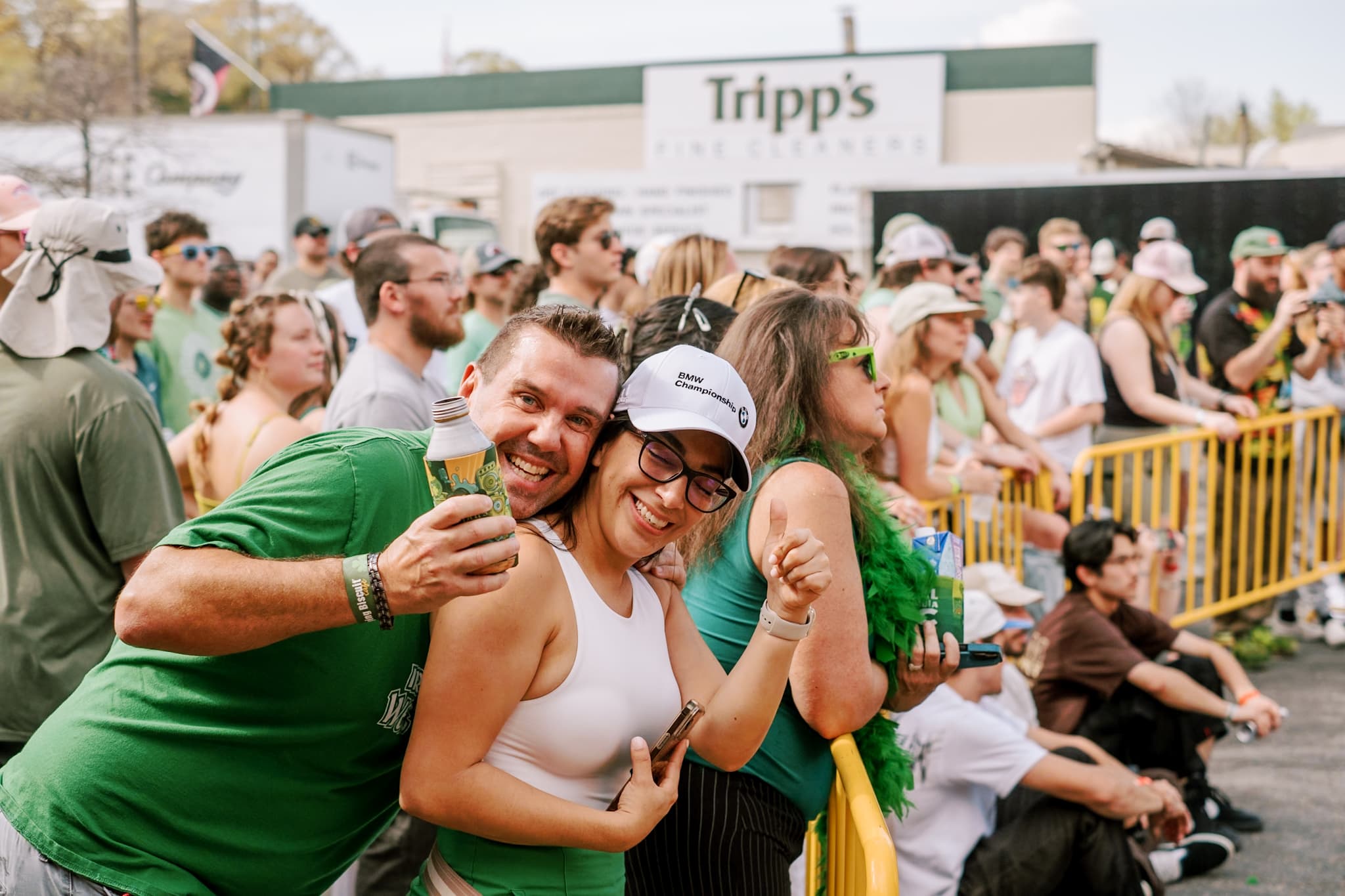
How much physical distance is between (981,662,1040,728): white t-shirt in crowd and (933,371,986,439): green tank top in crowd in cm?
143

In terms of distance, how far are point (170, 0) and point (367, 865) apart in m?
54.7

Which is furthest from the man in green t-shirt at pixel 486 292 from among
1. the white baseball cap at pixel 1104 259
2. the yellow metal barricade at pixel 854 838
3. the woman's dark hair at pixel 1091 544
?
the white baseball cap at pixel 1104 259

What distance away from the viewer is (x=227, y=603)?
175cm

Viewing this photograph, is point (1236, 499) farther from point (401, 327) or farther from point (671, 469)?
point (671, 469)

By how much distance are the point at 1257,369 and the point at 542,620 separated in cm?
762

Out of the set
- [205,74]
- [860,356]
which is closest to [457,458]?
[860,356]

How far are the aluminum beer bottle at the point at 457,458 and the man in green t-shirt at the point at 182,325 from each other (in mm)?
5375

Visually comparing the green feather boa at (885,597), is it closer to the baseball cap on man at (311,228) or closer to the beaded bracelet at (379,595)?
the beaded bracelet at (379,595)

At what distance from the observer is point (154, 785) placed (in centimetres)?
194

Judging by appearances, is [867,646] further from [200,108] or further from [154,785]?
[200,108]

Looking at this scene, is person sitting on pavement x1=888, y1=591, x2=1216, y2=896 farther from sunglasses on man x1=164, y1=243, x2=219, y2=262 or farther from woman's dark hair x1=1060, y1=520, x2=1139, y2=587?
sunglasses on man x1=164, y1=243, x2=219, y2=262

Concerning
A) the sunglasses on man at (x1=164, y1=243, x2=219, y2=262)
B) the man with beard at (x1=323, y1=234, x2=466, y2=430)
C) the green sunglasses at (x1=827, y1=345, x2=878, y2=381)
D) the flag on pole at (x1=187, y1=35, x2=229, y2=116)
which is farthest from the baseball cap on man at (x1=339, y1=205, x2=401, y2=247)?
the flag on pole at (x1=187, y1=35, x2=229, y2=116)

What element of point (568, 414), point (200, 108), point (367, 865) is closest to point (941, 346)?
point (367, 865)

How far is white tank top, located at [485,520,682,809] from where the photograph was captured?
2.09 m
